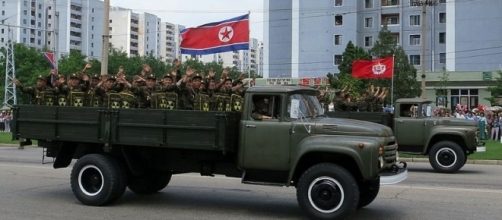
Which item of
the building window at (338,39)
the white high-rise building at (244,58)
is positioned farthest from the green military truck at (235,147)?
the white high-rise building at (244,58)

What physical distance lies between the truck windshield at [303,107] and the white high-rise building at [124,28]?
12928cm

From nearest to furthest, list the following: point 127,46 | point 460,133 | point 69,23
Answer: point 460,133 → point 69,23 → point 127,46

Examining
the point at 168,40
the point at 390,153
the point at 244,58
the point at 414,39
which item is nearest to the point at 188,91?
the point at 390,153

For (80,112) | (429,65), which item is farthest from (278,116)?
(429,65)

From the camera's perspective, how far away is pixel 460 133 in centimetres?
1636

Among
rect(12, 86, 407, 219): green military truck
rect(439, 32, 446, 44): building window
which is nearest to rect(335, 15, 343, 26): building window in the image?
rect(439, 32, 446, 44): building window

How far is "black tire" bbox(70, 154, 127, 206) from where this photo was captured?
394 inches

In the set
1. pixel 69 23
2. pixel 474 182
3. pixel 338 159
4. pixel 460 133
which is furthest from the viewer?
pixel 69 23

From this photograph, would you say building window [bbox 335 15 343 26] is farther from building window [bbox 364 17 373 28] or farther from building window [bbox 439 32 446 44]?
building window [bbox 439 32 446 44]

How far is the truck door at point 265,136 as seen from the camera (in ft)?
29.5

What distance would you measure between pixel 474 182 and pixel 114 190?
8204 millimetres

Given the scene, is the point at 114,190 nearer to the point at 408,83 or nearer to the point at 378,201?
the point at 378,201

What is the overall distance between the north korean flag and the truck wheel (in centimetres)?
585

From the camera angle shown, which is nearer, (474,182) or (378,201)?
(378,201)
